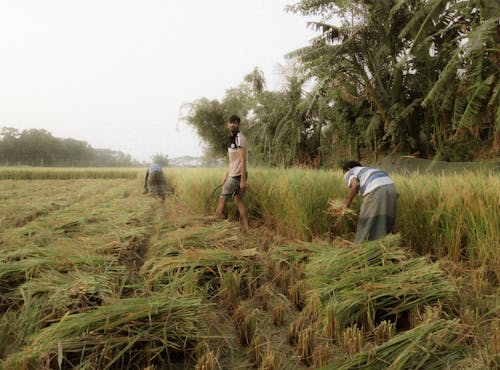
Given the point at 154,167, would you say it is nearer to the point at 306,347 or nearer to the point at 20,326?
the point at 20,326

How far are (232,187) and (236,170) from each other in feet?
0.81

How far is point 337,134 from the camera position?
12320 mm

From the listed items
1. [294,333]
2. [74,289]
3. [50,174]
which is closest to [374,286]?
[294,333]

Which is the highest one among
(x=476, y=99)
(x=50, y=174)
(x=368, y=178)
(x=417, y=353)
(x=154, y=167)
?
(x=476, y=99)

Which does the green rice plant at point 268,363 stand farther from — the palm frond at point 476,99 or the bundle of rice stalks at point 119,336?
the palm frond at point 476,99

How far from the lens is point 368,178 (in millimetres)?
2650

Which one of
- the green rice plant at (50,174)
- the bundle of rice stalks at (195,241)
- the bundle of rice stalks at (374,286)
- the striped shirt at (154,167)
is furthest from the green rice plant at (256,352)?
the green rice plant at (50,174)

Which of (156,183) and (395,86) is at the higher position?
(395,86)

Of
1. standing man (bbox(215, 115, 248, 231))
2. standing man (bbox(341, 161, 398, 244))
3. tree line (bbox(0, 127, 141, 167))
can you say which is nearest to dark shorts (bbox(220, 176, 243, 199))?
standing man (bbox(215, 115, 248, 231))

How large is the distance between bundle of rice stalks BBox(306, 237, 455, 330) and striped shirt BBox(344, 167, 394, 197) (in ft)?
2.82

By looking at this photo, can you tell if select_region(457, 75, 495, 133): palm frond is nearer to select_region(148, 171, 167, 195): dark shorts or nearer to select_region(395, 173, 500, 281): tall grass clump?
select_region(395, 173, 500, 281): tall grass clump

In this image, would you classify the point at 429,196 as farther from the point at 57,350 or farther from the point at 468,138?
the point at 468,138

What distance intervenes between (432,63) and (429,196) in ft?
27.6

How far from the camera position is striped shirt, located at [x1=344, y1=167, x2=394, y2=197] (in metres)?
2.54
